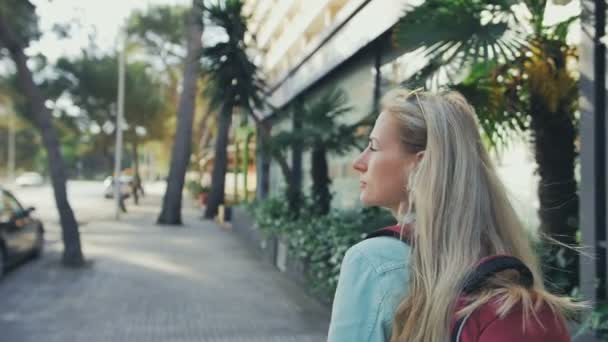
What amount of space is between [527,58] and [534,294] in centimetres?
407

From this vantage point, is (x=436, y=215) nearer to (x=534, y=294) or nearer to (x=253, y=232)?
(x=534, y=294)

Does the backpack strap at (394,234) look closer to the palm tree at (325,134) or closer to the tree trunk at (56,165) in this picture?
the palm tree at (325,134)

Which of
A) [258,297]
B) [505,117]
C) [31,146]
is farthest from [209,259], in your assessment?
[31,146]

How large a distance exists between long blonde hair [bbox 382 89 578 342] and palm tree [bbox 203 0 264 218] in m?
7.67

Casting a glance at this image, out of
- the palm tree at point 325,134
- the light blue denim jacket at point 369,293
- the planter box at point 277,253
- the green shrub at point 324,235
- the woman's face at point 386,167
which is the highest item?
the palm tree at point 325,134

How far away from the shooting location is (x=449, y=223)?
1144 mm

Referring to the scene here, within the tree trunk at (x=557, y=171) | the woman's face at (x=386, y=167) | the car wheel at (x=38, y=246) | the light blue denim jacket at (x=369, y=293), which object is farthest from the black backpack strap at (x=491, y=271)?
the car wheel at (x=38, y=246)

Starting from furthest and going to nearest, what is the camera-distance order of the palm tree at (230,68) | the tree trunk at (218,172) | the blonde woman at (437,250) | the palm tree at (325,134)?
the tree trunk at (218,172) < the palm tree at (230,68) < the palm tree at (325,134) < the blonde woman at (437,250)

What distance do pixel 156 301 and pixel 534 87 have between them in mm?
4813

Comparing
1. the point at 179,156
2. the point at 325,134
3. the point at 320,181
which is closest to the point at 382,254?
the point at 325,134

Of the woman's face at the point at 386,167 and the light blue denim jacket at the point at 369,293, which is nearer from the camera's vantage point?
the light blue denim jacket at the point at 369,293

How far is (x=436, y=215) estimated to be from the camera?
114 cm

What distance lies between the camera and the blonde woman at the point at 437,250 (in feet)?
3.39

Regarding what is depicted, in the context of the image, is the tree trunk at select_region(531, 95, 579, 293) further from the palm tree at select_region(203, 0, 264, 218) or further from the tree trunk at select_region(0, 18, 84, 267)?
the tree trunk at select_region(0, 18, 84, 267)
